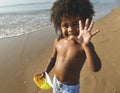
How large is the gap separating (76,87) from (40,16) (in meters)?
8.99

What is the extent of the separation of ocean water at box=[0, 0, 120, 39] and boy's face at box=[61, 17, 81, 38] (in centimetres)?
610

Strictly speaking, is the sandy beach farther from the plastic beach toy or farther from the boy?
the boy

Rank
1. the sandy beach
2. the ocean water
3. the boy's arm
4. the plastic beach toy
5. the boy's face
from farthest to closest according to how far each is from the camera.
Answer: the ocean water < the sandy beach < the plastic beach toy < the boy's face < the boy's arm

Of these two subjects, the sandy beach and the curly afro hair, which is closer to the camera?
the curly afro hair

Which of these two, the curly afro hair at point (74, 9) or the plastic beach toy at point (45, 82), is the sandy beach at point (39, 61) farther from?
the curly afro hair at point (74, 9)

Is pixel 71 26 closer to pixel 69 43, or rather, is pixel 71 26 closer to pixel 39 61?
pixel 69 43

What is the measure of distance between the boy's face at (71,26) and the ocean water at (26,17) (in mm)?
6099

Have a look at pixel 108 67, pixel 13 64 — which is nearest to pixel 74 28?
pixel 108 67

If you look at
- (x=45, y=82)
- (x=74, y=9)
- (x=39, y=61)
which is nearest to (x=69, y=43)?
(x=74, y=9)

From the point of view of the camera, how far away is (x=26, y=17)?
12.0 m

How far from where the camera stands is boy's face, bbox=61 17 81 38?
318 centimetres

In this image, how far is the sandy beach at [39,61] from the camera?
5.13 metres

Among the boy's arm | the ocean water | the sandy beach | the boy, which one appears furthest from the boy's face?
the ocean water

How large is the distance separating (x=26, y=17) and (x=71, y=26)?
8941 mm
